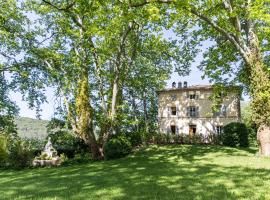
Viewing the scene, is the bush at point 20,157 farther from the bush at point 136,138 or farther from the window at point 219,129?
the window at point 219,129

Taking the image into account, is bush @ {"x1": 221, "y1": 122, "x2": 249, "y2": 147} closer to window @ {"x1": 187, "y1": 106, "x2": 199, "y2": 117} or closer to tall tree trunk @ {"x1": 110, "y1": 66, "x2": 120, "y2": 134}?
tall tree trunk @ {"x1": 110, "y1": 66, "x2": 120, "y2": 134}

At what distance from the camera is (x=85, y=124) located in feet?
71.5

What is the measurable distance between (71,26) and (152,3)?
27.1ft

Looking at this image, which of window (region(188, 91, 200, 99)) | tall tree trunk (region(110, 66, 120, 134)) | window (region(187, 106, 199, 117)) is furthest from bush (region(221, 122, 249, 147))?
window (region(188, 91, 200, 99))

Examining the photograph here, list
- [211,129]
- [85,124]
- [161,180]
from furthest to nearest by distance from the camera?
[211,129]
[85,124]
[161,180]

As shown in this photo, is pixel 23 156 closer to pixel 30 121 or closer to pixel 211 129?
pixel 211 129

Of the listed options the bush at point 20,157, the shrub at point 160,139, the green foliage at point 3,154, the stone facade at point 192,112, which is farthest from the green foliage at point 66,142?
the stone facade at point 192,112

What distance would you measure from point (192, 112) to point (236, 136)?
1733 cm

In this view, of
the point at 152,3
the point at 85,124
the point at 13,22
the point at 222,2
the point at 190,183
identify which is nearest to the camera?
the point at 190,183

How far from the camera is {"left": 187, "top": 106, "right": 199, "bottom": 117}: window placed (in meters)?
46.8

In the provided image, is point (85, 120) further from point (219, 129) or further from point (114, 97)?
point (219, 129)

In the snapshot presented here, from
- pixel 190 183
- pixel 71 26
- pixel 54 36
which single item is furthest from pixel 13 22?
pixel 190 183

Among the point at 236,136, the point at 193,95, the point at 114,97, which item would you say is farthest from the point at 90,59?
the point at 193,95

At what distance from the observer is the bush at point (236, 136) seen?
29812mm
